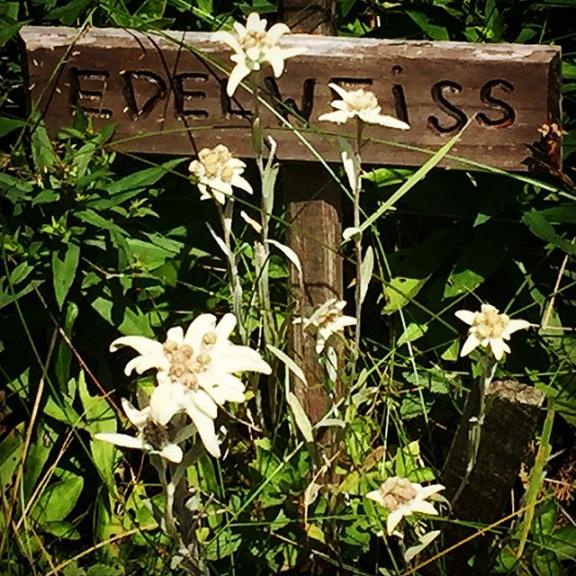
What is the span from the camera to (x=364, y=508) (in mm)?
1562

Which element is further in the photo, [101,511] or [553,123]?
[101,511]

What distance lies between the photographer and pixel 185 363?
3.30 ft

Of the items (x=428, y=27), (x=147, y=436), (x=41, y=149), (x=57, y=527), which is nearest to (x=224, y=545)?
(x=57, y=527)

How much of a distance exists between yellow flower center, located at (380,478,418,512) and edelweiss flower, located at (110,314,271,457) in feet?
0.91

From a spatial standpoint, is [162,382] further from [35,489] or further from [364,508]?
[35,489]

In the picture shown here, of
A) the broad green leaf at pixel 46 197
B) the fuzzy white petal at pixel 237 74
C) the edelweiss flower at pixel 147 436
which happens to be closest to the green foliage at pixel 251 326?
the broad green leaf at pixel 46 197

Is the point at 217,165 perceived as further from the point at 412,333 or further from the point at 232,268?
the point at 412,333

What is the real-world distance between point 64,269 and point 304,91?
1.45 ft

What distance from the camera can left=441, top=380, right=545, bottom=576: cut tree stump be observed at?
1.36 metres

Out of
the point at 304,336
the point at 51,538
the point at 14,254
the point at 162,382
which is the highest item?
the point at 162,382

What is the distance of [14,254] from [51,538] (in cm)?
49

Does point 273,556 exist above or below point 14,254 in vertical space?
below

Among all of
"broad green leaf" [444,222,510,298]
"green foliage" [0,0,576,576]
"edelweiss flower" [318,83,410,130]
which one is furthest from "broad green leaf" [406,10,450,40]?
"edelweiss flower" [318,83,410,130]

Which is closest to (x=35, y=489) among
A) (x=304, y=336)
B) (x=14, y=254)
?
(x=14, y=254)
